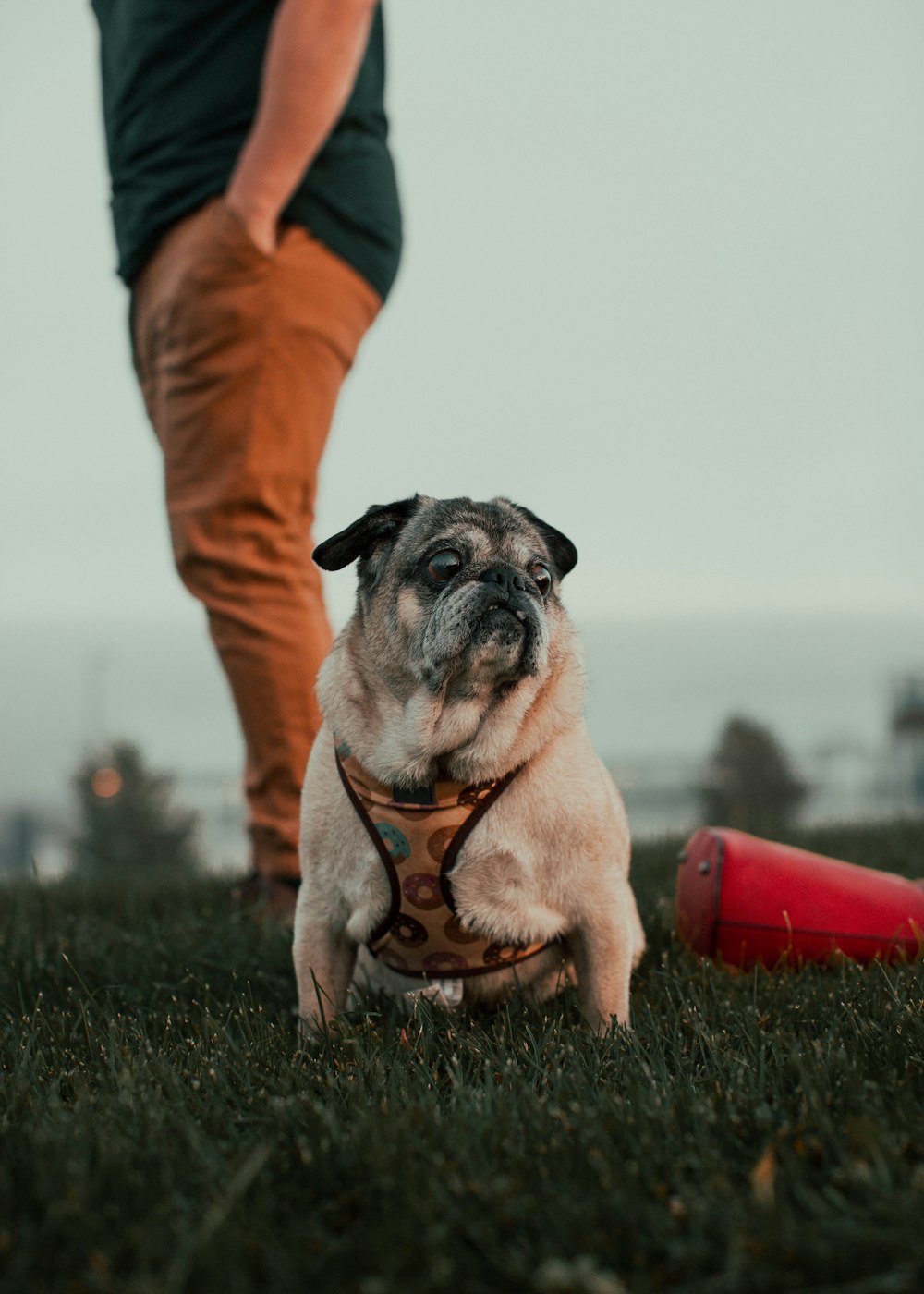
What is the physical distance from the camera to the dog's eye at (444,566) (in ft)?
9.56

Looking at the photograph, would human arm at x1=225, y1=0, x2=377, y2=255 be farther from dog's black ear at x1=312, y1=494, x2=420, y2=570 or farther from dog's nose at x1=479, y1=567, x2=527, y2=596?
dog's nose at x1=479, y1=567, x2=527, y2=596

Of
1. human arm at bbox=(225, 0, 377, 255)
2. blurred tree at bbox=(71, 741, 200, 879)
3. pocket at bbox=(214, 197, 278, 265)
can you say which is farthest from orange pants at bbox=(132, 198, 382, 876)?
blurred tree at bbox=(71, 741, 200, 879)

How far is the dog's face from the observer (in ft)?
8.92

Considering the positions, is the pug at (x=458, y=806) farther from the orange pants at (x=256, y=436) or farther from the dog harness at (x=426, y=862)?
the orange pants at (x=256, y=436)

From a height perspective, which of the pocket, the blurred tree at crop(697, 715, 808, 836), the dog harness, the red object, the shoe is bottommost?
the blurred tree at crop(697, 715, 808, 836)

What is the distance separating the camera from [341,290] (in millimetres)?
3910

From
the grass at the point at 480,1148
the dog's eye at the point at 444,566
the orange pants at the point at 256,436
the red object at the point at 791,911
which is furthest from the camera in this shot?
the orange pants at the point at 256,436

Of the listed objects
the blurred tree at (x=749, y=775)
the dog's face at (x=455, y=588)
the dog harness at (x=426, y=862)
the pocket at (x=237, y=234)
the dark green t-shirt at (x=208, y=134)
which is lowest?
the blurred tree at (x=749, y=775)

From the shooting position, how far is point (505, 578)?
278cm

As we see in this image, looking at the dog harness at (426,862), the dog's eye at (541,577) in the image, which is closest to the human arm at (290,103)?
the dog's eye at (541,577)

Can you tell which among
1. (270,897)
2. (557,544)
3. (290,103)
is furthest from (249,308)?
(270,897)

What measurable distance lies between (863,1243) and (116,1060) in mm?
1523

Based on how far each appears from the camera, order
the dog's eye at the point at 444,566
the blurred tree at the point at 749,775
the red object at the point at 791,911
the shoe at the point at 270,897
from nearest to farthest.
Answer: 1. the dog's eye at the point at 444,566
2. the red object at the point at 791,911
3. the shoe at the point at 270,897
4. the blurred tree at the point at 749,775

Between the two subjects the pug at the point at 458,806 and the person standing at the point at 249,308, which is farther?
the person standing at the point at 249,308
